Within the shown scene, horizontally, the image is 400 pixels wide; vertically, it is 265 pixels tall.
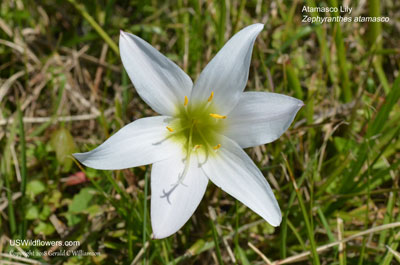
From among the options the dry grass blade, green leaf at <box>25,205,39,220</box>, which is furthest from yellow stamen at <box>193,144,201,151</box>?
green leaf at <box>25,205,39,220</box>

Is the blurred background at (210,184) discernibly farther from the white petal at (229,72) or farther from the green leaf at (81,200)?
the white petal at (229,72)

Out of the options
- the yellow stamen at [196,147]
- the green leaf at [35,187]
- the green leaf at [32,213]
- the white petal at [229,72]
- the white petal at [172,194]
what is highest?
the white petal at [229,72]

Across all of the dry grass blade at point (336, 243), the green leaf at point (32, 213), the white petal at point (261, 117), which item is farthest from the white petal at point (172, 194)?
the green leaf at point (32, 213)

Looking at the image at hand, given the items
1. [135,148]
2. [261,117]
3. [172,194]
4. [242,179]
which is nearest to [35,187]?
[135,148]

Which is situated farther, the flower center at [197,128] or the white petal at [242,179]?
the flower center at [197,128]

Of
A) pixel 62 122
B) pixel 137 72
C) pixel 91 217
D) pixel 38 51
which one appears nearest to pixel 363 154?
pixel 137 72

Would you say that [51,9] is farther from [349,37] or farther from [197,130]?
[349,37]

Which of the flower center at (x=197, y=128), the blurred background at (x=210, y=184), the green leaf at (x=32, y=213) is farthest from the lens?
the green leaf at (x=32, y=213)

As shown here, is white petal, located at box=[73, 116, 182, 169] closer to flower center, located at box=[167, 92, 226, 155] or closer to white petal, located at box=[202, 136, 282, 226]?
flower center, located at box=[167, 92, 226, 155]

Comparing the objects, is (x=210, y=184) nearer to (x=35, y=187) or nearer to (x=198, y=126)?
(x=198, y=126)
